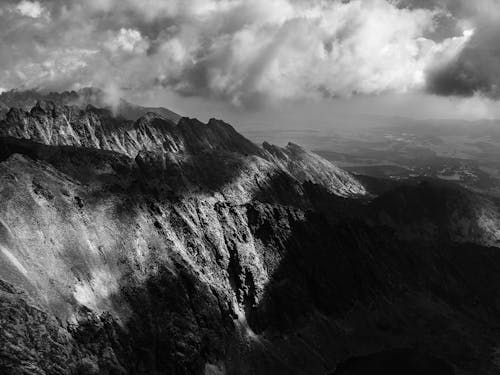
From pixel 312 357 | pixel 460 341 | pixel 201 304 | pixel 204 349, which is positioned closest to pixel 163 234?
pixel 201 304

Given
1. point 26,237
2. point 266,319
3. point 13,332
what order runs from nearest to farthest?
point 13,332
point 26,237
point 266,319

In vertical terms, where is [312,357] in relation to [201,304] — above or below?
below

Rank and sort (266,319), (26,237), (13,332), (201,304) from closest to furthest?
1. (13,332)
2. (26,237)
3. (201,304)
4. (266,319)

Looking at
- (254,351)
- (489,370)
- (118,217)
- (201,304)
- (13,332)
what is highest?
(118,217)

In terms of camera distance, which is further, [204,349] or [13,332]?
[204,349]

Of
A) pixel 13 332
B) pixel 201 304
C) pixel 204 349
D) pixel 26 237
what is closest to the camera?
pixel 13 332

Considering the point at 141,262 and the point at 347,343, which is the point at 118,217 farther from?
the point at 347,343

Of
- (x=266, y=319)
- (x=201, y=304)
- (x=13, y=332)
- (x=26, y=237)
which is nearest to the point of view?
(x=13, y=332)

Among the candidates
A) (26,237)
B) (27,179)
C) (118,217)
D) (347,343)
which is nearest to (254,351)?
(347,343)

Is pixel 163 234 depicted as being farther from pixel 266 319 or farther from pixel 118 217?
pixel 266 319
